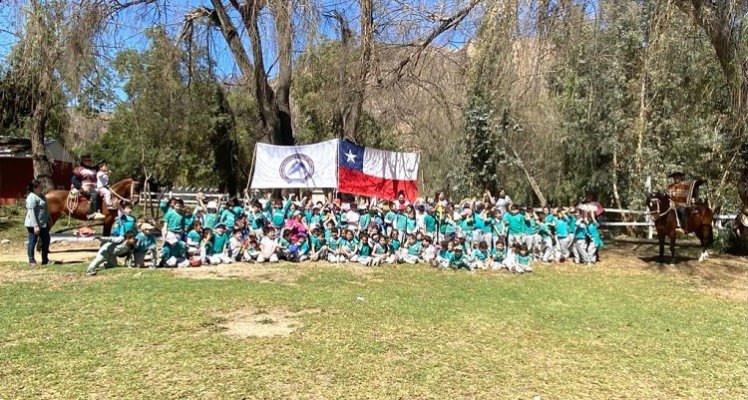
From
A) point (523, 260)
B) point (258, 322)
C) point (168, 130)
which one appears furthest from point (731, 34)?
point (168, 130)

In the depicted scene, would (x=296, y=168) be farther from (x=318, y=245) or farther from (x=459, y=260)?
(x=459, y=260)

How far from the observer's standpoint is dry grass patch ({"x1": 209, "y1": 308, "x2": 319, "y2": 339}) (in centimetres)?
627

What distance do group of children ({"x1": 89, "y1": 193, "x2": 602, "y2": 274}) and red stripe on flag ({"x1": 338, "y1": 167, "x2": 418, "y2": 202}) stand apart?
0.51 m

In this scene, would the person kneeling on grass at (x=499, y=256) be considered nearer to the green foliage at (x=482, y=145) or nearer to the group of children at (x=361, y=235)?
the group of children at (x=361, y=235)

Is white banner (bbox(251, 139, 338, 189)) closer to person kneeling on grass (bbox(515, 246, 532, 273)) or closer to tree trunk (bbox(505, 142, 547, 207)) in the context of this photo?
person kneeling on grass (bbox(515, 246, 532, 273))

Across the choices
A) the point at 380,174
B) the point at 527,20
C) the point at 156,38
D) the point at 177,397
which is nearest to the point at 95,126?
the point at 156,38

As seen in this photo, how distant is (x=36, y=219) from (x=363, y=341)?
728 centimetres

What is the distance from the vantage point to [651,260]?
13781mm

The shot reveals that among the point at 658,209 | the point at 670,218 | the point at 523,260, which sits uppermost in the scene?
the point at 658,209

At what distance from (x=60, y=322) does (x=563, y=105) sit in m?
18.7

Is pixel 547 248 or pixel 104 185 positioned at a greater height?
pixel 104 185

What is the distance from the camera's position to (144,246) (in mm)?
10531

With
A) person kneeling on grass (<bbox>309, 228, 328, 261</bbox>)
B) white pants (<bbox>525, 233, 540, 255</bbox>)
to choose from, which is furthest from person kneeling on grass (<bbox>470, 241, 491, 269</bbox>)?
person kneeling on grass (<bbox>309, 228, 328, 261</bbox>)

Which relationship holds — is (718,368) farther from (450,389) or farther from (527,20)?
(527,20)
